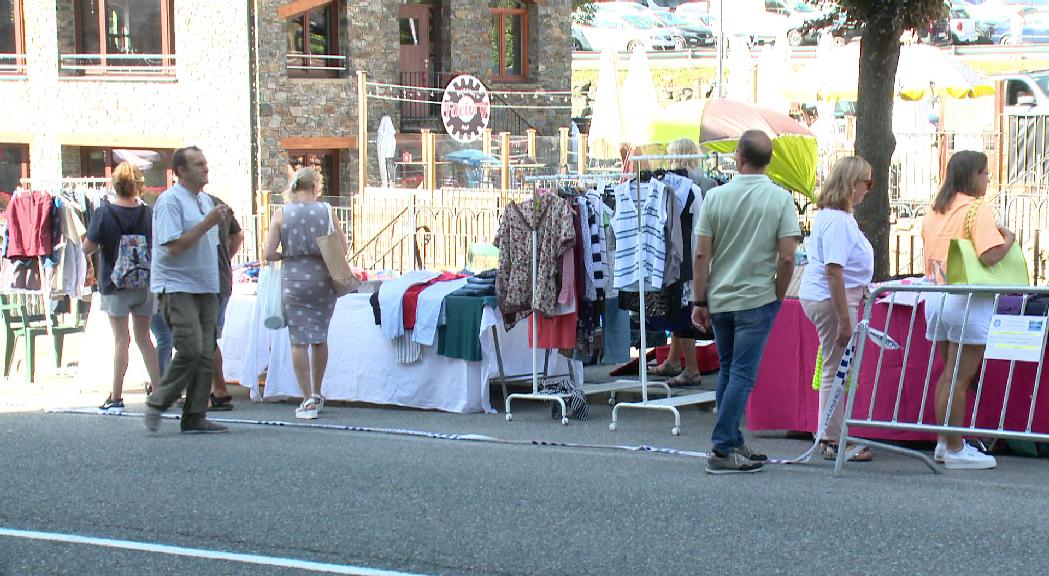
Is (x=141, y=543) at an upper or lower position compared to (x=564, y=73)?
lower

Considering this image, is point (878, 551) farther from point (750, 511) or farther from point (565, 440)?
point (565, 440)

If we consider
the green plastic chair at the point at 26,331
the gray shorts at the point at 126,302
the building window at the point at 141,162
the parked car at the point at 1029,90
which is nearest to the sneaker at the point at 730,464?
the gray shorts at the point at 126,302

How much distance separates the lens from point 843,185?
788 cm

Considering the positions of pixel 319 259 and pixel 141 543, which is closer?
pixel 141 543

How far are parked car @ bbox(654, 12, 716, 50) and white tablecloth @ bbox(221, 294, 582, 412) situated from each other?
149ft

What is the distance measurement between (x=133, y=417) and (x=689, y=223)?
14.6 ft

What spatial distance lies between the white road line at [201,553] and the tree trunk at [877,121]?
20.8 ft

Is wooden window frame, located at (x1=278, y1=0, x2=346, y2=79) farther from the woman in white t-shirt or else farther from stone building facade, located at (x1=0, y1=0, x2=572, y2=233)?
the woman in white t-shirt

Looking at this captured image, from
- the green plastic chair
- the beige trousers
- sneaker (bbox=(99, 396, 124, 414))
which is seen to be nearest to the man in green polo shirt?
the beige trousers

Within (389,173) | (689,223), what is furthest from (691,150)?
(389,173)

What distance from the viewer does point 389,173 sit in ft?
86.7

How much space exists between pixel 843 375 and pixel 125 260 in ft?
17.8

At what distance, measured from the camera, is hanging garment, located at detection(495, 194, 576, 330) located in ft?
33.0

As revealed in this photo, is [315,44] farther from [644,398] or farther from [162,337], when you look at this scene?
[644,398]
